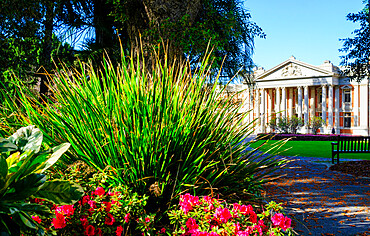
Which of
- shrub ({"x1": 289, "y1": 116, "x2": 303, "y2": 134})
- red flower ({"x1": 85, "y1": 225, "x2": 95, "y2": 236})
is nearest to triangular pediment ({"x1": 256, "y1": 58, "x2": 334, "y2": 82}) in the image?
shrub ({"x1": 289, "y1": 116, "x2": 303, "y2": 134})

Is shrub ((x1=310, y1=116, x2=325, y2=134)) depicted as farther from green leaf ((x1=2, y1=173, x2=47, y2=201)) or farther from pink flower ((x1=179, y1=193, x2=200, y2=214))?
green leaf ((x1=2, y1=173, x2=47, y2=201))

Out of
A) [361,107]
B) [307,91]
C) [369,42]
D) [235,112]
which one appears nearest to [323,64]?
[307,91]

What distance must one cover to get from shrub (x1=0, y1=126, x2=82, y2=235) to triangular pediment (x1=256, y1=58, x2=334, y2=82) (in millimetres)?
54771

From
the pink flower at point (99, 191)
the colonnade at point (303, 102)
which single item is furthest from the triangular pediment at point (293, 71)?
Result: the pink flower at point (99, 191)

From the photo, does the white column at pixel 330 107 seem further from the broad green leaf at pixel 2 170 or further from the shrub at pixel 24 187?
the broad green leaf at pixel 2 170

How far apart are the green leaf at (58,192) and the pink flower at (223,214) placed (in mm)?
799

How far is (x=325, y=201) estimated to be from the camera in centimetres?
533

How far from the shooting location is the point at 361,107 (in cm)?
4853

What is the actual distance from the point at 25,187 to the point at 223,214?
1.04 meters

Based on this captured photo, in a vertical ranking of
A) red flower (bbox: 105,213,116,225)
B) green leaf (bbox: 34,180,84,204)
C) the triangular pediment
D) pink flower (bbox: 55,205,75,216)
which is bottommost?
red flower (bbox: 105,213,116,225)

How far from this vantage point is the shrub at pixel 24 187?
1195mm

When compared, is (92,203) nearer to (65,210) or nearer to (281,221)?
(65,210)

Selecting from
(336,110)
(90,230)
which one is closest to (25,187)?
(90,230)

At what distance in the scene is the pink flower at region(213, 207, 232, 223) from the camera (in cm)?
180
